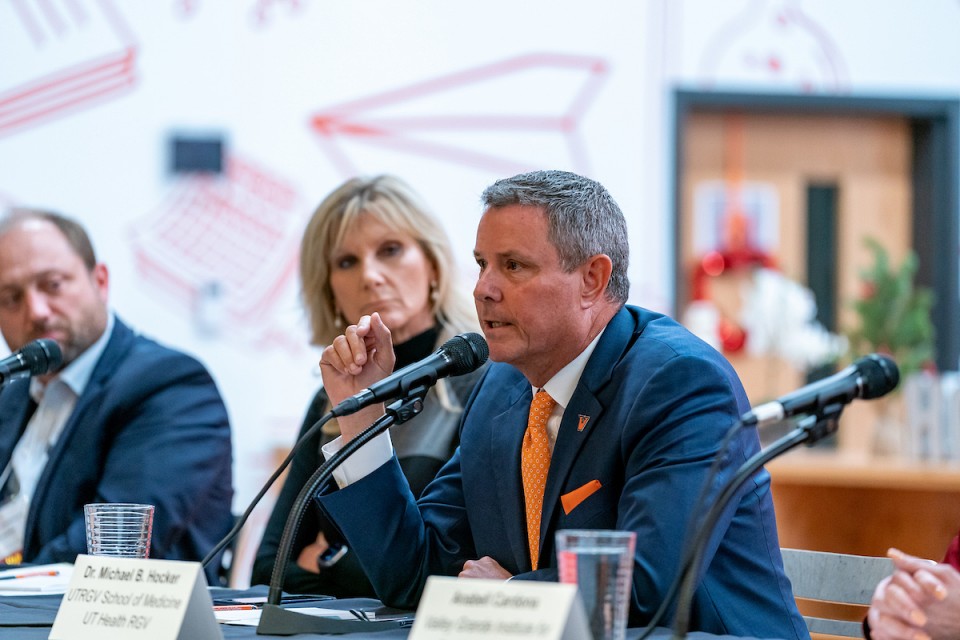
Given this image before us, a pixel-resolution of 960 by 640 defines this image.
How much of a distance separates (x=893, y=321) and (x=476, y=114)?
1809mm

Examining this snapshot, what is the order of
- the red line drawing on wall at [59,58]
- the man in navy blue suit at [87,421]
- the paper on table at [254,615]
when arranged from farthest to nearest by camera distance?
the red line drawing on wall at [59,58] < the man in navy blue suit at [87,421] < the paper on table at [254,615]

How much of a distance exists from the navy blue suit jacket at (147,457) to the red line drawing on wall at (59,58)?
7.06 ft

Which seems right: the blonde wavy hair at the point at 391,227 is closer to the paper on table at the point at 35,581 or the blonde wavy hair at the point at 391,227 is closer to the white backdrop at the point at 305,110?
the paper on table at the point at 35,581

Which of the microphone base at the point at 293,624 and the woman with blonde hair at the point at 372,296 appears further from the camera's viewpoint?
the woman with blonde hair at the point at 372,296

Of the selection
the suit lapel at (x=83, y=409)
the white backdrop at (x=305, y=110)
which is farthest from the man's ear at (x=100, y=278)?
the white backdrop at (x=305, y=110)

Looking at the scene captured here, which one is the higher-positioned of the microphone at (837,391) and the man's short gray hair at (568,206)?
the man's short gray hair at (568,206)

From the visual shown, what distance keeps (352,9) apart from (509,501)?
3521 millimetres

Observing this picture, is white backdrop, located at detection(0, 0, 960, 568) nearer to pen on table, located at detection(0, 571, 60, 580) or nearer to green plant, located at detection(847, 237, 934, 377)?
green plant, located at detection(847, 237, 934, 377)

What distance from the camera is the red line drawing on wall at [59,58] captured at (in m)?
4.82

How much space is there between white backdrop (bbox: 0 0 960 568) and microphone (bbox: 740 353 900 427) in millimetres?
3603

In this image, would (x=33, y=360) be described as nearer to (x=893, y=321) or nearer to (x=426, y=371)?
(x=426, y=371)

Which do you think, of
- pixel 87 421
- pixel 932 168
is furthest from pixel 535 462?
pixel 932 168

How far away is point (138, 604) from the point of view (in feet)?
4.76

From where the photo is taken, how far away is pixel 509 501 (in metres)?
1.94
